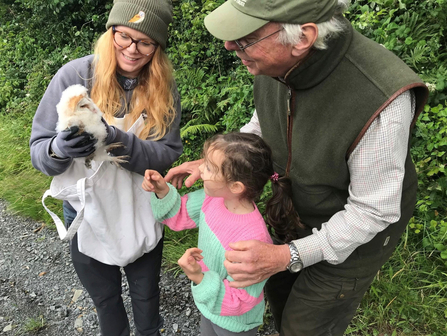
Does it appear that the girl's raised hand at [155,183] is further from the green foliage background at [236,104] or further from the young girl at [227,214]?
the green foliage background at [236,104]

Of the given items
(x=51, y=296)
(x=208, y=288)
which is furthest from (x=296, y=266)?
(x=51, y=296)

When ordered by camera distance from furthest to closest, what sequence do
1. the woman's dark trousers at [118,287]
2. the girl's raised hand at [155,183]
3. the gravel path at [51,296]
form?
the gravel path at [51,296]
the woman's dark trousers at [118,287]
the girl's raised hand at [155,183]

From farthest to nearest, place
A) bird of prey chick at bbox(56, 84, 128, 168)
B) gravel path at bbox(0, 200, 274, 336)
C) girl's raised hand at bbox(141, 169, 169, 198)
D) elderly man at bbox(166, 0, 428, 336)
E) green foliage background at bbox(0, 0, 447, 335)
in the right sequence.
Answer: gravel path at bbox(0, 200, 274, 336), green foliage background at bbox(0, 0, 447, 335), girl's raised hand at bbox(141, 169, 169, 198), bird of prey chick at bbox(56, 84, 128, 168), elderly man at bbox(166, 0, 428, 336)

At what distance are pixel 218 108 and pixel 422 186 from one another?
2.77 m

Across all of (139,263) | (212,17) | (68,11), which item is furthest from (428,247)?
(68,11)

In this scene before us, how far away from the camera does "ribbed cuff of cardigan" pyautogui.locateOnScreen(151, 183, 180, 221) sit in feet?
6.56

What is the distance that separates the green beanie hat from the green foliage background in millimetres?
2205

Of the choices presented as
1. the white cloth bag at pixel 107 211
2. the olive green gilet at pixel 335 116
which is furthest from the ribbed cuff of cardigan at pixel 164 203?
the olive green gilet at pixel 335 116

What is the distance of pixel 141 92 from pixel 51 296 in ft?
8.26

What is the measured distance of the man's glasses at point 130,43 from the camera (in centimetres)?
201

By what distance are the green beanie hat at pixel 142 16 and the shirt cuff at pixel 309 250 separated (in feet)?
4.73

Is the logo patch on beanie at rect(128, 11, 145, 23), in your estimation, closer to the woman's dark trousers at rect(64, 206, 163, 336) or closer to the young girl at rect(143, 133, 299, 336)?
the young girl at rect(143, 133, 299, 336)

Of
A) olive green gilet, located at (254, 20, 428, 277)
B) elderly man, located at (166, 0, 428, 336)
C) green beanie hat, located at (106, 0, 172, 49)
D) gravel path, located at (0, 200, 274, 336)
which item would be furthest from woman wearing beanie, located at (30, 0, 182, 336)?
gravel path, located at (0, 200, 274, 336)

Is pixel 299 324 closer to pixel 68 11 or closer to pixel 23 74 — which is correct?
pixel 68 11
